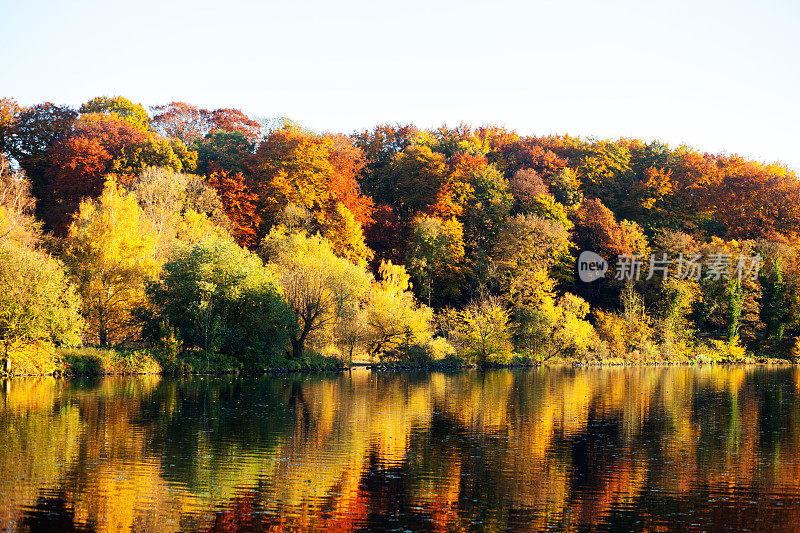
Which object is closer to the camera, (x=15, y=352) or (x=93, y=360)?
(x=15, y=352)

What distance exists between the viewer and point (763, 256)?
6838 cm

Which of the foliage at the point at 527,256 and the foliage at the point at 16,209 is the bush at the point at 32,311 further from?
the foliage at the point at 527,256

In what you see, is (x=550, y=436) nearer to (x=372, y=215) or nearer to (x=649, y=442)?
(x=649, y=442)

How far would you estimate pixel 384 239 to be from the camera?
68.8 m

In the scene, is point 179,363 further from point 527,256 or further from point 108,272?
point 527,256

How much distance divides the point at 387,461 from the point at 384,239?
2052 inches

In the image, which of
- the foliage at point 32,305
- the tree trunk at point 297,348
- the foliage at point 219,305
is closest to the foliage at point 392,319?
the tree trunk at point 297,348

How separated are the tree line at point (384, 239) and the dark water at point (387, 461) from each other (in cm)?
1190

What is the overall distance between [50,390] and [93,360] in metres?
8.29

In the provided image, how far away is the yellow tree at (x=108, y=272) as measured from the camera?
142 feet

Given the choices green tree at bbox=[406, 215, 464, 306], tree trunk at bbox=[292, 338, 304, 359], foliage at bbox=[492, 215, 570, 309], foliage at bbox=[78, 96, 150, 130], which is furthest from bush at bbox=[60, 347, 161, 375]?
foliage at bbox=[78, 96, 150, 130]

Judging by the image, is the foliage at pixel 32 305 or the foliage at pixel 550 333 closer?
the foliage at pixel 32 305

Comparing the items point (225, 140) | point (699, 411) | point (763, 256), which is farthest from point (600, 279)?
point (699, 411)

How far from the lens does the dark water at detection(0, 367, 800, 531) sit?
40.9 ft
